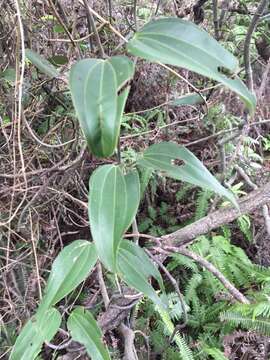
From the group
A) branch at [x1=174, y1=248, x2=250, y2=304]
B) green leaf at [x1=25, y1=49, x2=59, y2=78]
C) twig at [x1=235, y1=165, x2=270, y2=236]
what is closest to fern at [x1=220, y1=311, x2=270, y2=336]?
branch at [x1=174, y1=248, x2=250, y2=304]

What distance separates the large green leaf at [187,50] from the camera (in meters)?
0.56

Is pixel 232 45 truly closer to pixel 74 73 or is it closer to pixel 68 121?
pixel 68 121

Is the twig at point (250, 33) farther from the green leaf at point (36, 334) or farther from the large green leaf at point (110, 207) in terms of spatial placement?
the green leaf at point (36, 334)

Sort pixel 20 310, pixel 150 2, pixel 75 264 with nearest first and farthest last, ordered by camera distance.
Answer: pixel 75 264 → pixel 20 310 → pixel 150 2

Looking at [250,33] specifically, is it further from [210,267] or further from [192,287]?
Answer: [192,287]

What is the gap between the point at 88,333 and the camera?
2.82 ft

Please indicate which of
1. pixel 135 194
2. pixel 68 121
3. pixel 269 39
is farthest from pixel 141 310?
pixel 269 39

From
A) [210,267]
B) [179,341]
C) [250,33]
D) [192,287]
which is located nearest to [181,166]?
[250,33]

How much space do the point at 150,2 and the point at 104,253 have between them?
2.10 meters

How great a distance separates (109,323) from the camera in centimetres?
131

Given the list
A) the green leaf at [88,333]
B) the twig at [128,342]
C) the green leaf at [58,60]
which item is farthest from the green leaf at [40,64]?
the twig at [128,342]

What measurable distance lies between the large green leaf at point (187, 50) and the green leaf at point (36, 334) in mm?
499

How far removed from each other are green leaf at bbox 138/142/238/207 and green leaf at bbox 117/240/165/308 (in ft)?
0.67

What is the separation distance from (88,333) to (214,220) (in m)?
0.72
